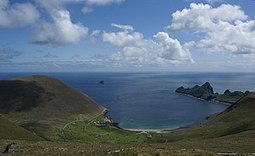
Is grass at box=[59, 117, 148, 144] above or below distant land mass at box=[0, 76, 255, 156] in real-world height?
below

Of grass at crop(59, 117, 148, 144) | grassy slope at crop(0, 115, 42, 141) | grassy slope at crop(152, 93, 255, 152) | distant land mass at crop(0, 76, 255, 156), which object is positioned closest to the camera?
grassy slope at crop(152, 93, 255, 152)

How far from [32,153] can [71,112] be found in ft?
405

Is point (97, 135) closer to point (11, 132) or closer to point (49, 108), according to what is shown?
point (11, 132)

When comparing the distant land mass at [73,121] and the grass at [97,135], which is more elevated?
the distant land mass at [73,121]

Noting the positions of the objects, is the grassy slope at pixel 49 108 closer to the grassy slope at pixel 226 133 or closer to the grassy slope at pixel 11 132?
the grassy slope at pixel 11 132

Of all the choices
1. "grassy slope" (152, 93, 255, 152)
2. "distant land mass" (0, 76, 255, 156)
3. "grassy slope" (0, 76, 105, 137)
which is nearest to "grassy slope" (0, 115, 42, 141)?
"distant land mass" (0, 76, 255, 156)

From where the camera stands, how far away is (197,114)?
19275cm

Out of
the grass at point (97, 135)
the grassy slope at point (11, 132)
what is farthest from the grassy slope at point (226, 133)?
the grassy slope at point (11, 132)

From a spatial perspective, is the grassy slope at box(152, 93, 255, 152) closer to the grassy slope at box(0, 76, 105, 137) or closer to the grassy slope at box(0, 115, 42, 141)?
the grassy slope at box(0, 115, 42, 141)

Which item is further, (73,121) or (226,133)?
(73,121)

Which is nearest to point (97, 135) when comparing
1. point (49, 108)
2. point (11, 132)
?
point (11, 132)

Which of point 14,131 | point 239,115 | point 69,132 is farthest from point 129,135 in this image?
point 14,131

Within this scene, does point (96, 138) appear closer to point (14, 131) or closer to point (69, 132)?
point (69, 132)

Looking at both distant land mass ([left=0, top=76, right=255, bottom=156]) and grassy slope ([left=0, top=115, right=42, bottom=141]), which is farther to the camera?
distant land mass ([left=0, top=76, right=255, bottom=156])
